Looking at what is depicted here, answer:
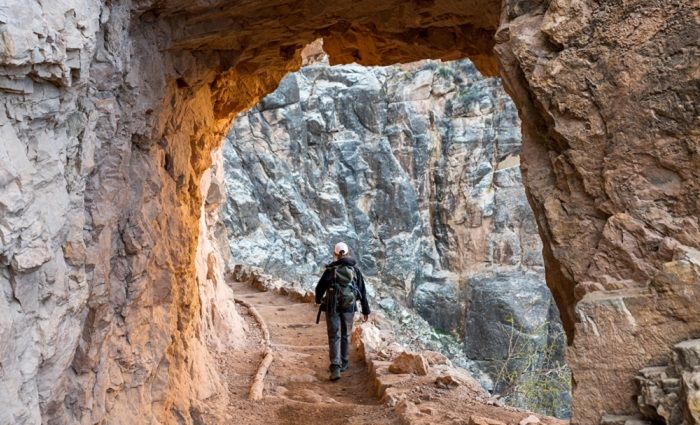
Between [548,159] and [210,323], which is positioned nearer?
[548,159]

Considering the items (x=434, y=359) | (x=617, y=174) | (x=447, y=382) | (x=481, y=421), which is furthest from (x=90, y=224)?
(x=434, y=359)

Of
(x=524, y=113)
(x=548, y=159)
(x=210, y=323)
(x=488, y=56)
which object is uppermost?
(x=488, y=56)

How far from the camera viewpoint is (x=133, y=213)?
4.51 m

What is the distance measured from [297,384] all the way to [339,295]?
4.09ft

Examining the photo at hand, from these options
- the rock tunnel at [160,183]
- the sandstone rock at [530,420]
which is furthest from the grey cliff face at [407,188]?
the rock tunnel at [160,183]

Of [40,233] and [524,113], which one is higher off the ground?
[524,113]

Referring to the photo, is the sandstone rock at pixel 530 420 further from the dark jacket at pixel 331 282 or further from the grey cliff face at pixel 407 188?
the grey cliff face at pixel 407 188

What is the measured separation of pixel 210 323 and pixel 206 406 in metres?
2.55

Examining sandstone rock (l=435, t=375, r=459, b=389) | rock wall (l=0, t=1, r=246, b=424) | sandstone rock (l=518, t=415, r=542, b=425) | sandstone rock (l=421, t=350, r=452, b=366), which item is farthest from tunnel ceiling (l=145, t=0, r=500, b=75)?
sandstone rock (l=421, t=350, r=452, b=366)

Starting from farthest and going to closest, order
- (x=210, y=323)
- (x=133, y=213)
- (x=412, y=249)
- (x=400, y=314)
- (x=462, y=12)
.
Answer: (x=412, y=249), (x=400, y=314), (x=210, y=323), (x=462, y=12), (x=133, y=213)

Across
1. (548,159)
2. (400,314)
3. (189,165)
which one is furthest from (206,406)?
(400,314)

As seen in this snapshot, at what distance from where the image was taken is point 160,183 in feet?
16.3

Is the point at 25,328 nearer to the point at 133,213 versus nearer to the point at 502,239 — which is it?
the point at 133,213

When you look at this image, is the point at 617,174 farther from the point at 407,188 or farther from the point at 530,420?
the point at 407,188
